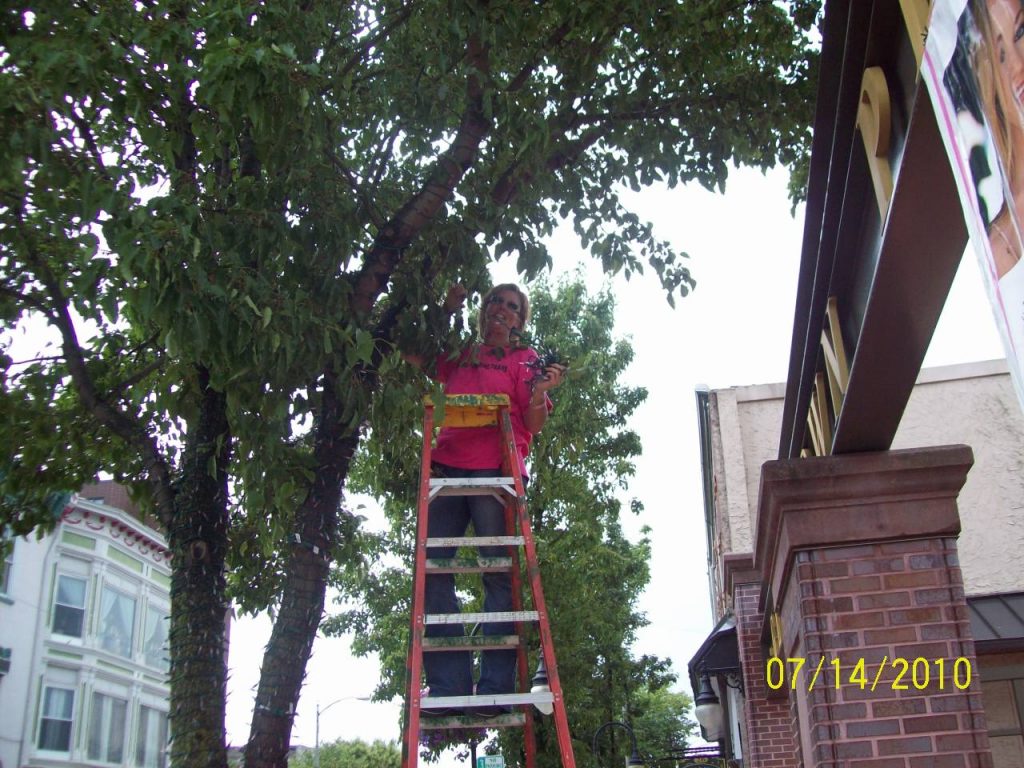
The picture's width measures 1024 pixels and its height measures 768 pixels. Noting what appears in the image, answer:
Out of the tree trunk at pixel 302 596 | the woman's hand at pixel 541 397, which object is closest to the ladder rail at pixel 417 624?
the tree trunk at pixel 302 596

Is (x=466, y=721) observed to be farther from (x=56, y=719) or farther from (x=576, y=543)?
(x=56, y=719)

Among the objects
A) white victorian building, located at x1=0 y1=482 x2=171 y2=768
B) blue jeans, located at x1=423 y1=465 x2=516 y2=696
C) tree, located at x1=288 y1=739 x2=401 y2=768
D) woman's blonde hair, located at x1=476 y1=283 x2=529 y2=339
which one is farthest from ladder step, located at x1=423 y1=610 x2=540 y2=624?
tree, located at x1=288 y1=739 x2=401 y2=768

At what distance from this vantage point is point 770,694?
981 centimetres

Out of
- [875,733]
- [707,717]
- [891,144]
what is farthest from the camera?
[707,717]

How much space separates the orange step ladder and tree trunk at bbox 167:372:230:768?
95 centimetres

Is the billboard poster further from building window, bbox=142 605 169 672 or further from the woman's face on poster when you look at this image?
building window, bbox=142 605 169 672

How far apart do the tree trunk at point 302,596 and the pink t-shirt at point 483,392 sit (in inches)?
26.1

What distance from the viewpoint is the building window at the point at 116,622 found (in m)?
23.6

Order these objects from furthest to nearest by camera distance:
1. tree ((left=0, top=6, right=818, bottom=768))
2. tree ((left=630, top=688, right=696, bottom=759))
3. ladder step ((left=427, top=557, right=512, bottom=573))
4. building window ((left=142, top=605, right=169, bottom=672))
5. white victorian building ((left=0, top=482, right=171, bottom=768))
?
tree ((left=630, top=688, right=696, bottom=759)), building window ((left=142, top=605, right=169, bottom=672)), white victorian building ((left=0, top=482, right=171, bottom=768)), ladder step ((left=427, top=557, right=512, bottom=573)), tree ((left=0, top=6, right=818, bottom=768))

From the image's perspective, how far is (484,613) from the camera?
16.3 feet

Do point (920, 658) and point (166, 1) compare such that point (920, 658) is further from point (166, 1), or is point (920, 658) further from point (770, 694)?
point (770, 694)

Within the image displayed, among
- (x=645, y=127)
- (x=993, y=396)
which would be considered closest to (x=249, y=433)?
(x=645, y=127)

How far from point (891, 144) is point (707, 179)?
4016mm

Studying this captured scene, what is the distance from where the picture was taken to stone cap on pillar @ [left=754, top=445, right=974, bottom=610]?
14.6 ft
